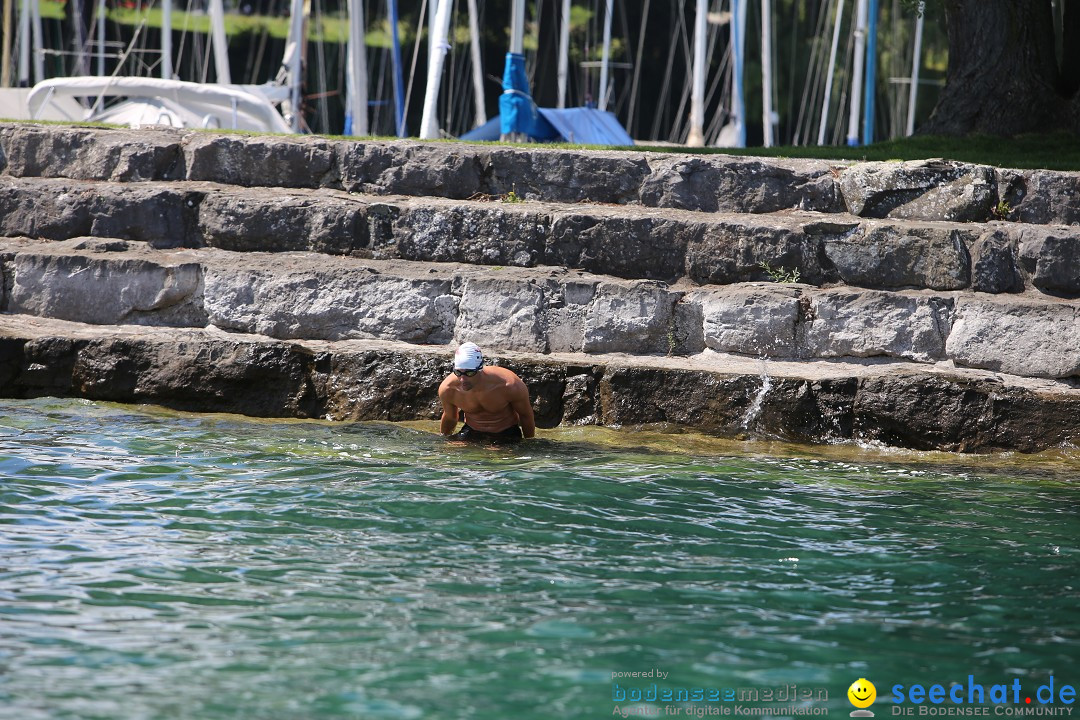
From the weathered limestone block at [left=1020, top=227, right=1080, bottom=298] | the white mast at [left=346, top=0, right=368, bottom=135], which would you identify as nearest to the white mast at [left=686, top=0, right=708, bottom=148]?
the white mast at [left=346, top=0, right=368, bottom=135]

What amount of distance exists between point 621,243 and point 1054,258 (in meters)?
3.25

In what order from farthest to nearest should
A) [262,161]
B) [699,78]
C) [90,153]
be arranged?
1. [699,78]
2. [90,153]
3. [262,161]

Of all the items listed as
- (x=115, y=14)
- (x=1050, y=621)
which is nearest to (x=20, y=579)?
(x=1050, y=621)

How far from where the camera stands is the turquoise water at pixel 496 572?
3.90 meters

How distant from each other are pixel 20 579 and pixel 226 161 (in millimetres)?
5609

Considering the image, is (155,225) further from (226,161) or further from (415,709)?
(415,709)

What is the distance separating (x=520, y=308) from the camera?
27.6 feet

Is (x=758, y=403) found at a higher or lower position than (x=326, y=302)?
lower

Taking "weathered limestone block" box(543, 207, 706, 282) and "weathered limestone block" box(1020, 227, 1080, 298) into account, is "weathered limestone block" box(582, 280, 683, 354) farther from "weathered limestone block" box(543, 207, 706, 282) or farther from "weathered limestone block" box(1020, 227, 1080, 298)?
"weathered limestone block" box(1020, 227, 1080, 298)

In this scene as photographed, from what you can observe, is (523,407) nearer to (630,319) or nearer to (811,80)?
(630,319)

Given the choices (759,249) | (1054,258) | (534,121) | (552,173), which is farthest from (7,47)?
(1054,258)

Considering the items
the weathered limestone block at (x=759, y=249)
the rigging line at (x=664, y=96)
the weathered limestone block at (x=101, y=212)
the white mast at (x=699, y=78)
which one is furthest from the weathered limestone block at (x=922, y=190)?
the rigging line at (x=664, y=96)

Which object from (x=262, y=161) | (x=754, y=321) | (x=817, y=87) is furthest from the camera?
(x=817, y=87)

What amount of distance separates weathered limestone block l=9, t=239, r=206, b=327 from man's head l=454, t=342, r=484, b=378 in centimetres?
274
